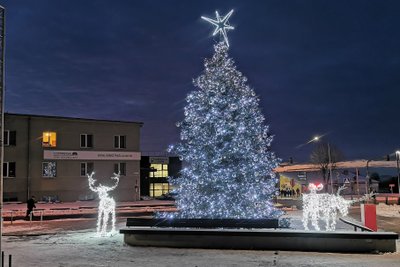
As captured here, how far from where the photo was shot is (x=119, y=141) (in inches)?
2077

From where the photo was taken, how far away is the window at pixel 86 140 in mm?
50500

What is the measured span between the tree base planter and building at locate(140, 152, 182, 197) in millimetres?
48432

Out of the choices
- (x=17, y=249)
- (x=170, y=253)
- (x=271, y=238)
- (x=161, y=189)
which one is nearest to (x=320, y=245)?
(x=271, y=238)

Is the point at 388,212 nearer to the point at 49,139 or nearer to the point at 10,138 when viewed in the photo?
the point at 49,139

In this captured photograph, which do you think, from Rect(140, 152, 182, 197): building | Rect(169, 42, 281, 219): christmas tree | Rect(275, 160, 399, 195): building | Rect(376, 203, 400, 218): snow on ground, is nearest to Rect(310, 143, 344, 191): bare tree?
Rect(275, 160, 399, 195): building

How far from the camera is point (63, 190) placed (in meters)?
48.3

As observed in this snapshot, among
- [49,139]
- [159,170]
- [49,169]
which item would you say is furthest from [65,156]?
[159,170]

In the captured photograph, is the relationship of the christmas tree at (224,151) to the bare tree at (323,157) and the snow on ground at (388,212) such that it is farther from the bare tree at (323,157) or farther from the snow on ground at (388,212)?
the bare tree at (323,157)

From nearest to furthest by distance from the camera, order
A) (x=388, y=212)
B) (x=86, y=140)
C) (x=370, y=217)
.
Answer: (x=370, y=217), (x=388, y=212), (x=86, y=140)

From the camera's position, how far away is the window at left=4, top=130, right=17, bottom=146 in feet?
150

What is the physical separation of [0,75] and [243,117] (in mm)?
13199

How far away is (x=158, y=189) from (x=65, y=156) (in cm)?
2046

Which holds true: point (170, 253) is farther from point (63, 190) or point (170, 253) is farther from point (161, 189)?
point (161, 189)

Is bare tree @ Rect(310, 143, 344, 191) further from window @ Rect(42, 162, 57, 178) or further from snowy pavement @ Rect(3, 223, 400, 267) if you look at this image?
snowy pavement @ Rect(3, 223, 400, 267)
